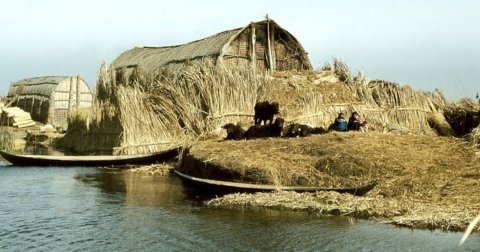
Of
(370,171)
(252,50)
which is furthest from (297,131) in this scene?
(252,50)

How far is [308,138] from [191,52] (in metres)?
13.0

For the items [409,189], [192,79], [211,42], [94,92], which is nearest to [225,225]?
[409,189]

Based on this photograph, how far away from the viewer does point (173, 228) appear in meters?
7.12

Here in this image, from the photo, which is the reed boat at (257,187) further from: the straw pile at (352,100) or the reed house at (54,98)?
the reed house at (54,98)

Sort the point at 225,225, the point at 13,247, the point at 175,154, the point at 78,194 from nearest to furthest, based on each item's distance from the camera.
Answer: the point at 13,247 → the point at 225,225 → the point at 78,194 → the point at 175,154

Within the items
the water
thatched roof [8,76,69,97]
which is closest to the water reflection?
the water

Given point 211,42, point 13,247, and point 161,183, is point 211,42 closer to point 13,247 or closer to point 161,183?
point 161,183

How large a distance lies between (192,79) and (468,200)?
10609 mm

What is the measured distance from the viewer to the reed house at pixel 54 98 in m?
33.3

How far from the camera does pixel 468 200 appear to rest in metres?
7.96

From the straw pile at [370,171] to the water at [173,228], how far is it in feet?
1.42

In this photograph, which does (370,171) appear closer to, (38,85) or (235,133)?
(235,133)

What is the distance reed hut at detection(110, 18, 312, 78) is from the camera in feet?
70.7

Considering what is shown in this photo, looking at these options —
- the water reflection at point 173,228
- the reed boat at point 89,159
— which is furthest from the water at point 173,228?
the reed boat at point 89,159
